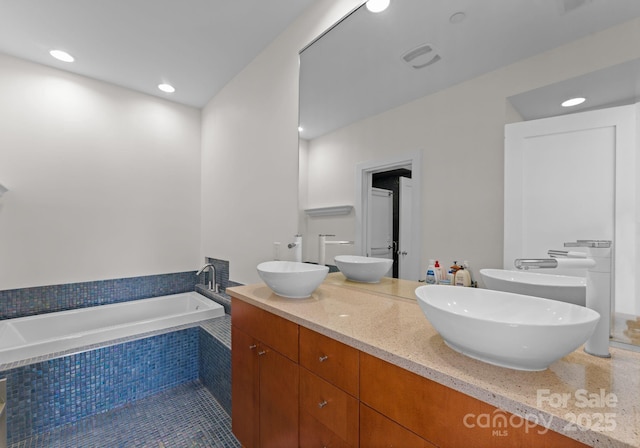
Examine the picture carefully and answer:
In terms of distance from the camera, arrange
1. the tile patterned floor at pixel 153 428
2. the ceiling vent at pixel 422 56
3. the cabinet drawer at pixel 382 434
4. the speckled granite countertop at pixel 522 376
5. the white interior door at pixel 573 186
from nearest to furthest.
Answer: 1. the speckled granite countertop at pixel 522 376
2. the cabinet drawer at pixel 382 434
3. the white interior door at pixel 573 186
4. the ceiling vent at pixel 422 56
5. the tile patterned floor at pixel 153 428

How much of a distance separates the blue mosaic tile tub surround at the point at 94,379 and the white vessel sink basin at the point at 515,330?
2279 mm

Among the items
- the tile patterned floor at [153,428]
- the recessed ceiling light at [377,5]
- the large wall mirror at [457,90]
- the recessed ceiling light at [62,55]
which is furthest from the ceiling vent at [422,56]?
the recessed ceiling light at [62,55]

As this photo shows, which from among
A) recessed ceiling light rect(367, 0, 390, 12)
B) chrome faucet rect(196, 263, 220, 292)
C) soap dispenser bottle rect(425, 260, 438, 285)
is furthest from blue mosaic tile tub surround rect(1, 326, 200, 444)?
recessed ceiling light rect(367, 0, 390, 12)

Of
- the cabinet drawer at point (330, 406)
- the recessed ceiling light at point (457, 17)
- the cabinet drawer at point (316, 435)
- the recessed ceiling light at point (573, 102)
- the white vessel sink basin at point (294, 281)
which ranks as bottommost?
the cabinet drawer at point (316, 435)

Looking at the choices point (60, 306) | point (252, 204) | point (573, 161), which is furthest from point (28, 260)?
point (573, 161)

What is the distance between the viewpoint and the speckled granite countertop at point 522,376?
1.75 feet

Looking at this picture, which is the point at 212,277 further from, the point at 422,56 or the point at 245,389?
the point at 422,56

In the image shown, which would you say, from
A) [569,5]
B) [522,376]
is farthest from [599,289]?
[569,5]

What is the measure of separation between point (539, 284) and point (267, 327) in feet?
3.76

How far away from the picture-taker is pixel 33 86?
2.47 metres

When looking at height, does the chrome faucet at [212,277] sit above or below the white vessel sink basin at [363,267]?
below

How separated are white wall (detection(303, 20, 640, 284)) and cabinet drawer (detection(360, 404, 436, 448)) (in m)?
0.72

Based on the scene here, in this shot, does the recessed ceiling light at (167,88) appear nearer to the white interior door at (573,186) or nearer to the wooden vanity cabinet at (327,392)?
the wooden vanity cabinet at (327,392)

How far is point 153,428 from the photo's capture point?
1.86m
